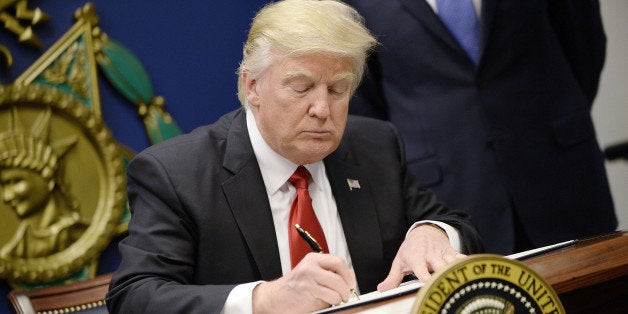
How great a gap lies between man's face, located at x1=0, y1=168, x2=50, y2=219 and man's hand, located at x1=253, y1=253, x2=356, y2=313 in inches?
69.6

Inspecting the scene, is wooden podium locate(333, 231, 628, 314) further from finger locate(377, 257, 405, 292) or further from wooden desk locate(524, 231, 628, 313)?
finger locate(377, 257, 405, 292)

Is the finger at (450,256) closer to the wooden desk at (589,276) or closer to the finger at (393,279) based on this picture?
the finger at (393,279)

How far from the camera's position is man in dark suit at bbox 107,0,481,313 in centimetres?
193

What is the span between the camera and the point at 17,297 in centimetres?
256

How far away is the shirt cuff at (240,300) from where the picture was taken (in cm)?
166

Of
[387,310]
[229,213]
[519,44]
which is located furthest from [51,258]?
[387,310]

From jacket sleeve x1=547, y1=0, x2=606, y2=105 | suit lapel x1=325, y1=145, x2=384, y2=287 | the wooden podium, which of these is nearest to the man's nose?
suit lapel x1=325, y1=145, x2=384, y2=287

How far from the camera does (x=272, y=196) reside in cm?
214

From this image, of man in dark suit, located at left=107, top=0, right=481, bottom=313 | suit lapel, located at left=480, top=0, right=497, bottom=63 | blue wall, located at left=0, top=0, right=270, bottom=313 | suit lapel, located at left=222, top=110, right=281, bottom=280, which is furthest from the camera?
blue wall, located at left=0, top=0, right=270, bottom=313

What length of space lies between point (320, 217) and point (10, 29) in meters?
1.58

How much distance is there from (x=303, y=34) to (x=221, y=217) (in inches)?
17.6

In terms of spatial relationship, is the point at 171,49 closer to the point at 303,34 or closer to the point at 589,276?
the point at 303,34

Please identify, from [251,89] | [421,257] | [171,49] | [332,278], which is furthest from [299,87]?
[171,49]

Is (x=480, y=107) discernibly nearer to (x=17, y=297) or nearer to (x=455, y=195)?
(x=455, y=195)
